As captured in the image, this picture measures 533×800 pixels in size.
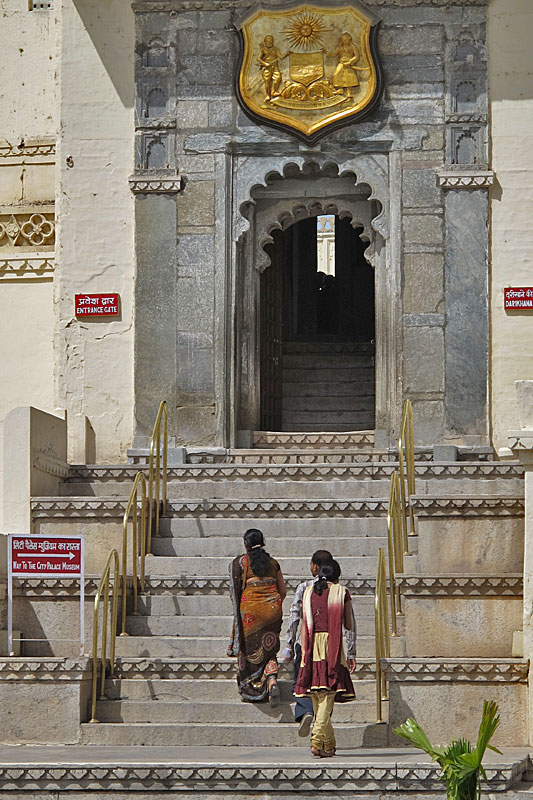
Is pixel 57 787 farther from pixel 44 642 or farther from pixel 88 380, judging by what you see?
pixel 88 380

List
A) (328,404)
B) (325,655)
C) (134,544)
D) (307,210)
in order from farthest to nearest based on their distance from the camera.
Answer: (328,404)
(307,210)
(134,544)
(325,655)

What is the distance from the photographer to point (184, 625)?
44.3ft

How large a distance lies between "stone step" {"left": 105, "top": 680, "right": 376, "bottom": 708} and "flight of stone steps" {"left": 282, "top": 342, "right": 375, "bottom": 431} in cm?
753

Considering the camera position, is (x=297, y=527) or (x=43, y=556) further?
(x=297, y=527)

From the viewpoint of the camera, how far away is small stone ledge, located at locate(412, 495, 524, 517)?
43.8ft

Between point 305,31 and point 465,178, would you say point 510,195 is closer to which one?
point 465,178

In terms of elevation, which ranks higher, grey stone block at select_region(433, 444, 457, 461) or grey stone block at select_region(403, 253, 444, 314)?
grey stone block at select_region(403, 253, 444, 314)

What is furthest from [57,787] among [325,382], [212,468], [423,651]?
[325,382]

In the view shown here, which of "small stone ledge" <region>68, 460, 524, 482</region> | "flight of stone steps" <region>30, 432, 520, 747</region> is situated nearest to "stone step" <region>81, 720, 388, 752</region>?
"flight of stone steps" <region>30, 432, 520, 747</region>

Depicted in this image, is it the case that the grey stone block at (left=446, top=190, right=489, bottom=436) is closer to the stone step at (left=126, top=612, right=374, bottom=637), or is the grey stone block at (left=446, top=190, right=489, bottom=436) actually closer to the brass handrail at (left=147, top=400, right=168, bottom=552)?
the brass handrail at (left=147, top=400, right=168, bottom=552)

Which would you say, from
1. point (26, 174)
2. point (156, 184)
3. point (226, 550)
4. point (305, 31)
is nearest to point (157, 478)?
point (226, 550)

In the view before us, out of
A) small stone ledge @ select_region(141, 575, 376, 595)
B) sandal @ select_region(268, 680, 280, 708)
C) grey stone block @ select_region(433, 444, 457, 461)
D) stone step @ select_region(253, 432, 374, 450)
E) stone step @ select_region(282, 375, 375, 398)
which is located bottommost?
sandal @ select_region(268, 680, 280, 708)

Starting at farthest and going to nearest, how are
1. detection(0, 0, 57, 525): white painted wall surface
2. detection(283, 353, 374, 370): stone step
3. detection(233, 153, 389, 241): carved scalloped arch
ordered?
1. detection(283, 353, 374, 370): stone step
2. detection(0, 0, 57, 525): white painted wall surface
3. detection(233, 153, 389, 241): carved scalloped arch

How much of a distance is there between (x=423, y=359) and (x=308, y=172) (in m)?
2.40
